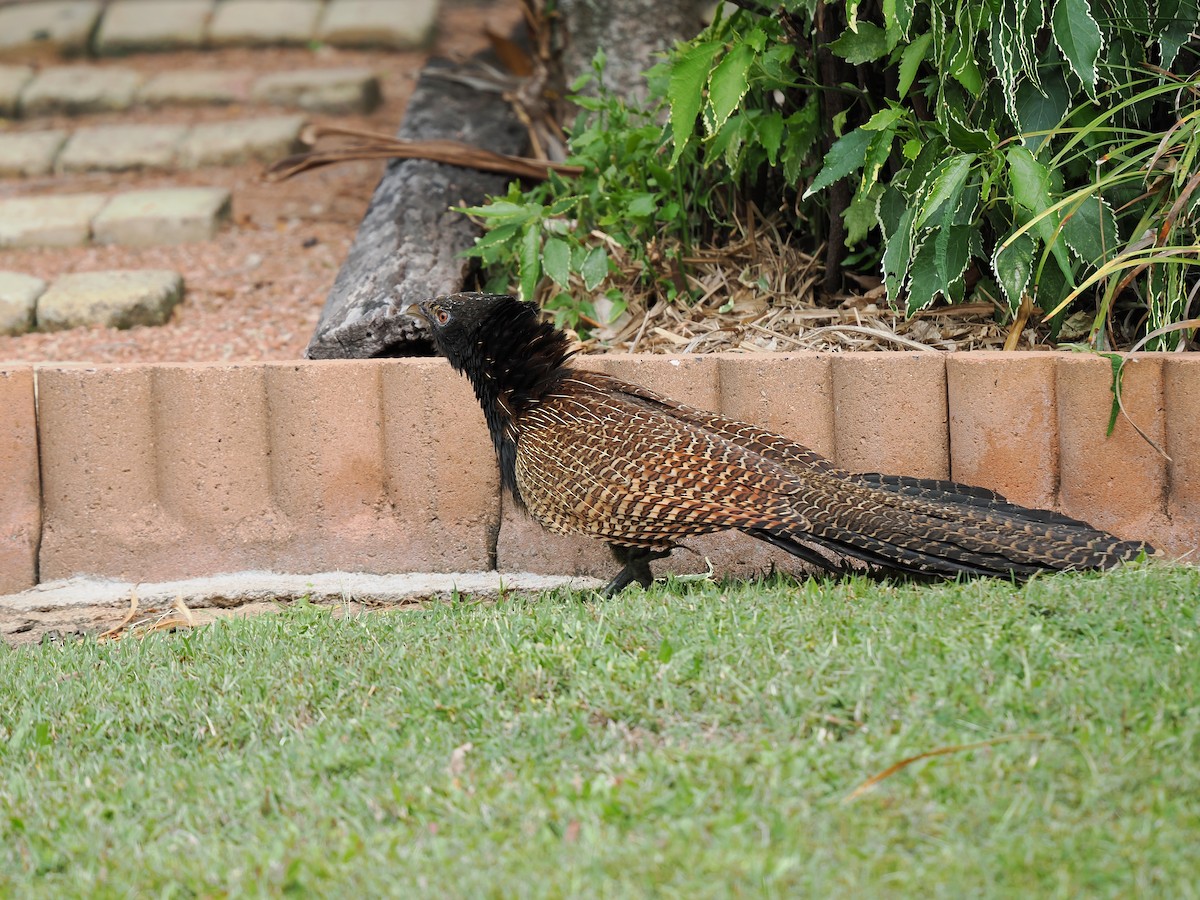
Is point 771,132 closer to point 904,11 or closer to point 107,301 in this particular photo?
point 904,11

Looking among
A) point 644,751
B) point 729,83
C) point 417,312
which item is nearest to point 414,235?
point 417,312

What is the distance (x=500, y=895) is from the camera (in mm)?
2258

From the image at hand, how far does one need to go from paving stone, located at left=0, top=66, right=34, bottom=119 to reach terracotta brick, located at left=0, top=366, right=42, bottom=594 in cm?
565

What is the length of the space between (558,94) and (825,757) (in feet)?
16.7

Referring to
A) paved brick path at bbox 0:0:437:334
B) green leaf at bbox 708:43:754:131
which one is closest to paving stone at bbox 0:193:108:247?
paved brick path at bbox 0:0:437:334

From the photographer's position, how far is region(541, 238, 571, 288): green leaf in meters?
4.96

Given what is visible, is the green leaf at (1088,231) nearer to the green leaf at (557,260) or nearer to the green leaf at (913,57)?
the green leaf at (913,57)

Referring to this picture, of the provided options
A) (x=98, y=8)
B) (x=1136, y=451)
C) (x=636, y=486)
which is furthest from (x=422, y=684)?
(x=98, y=8)

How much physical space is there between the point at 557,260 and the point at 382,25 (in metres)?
6.09

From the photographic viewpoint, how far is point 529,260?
194 inches

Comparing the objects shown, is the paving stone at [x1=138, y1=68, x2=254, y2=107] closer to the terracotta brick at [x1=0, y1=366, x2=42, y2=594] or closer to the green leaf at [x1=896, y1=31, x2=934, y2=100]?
the terracotta brick at [x1=0, y1=366, x2=42, y2=594]

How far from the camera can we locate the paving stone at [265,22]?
33.6 feet

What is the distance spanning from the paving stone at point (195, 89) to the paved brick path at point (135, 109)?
14mm

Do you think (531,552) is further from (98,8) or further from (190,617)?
(98,8)
